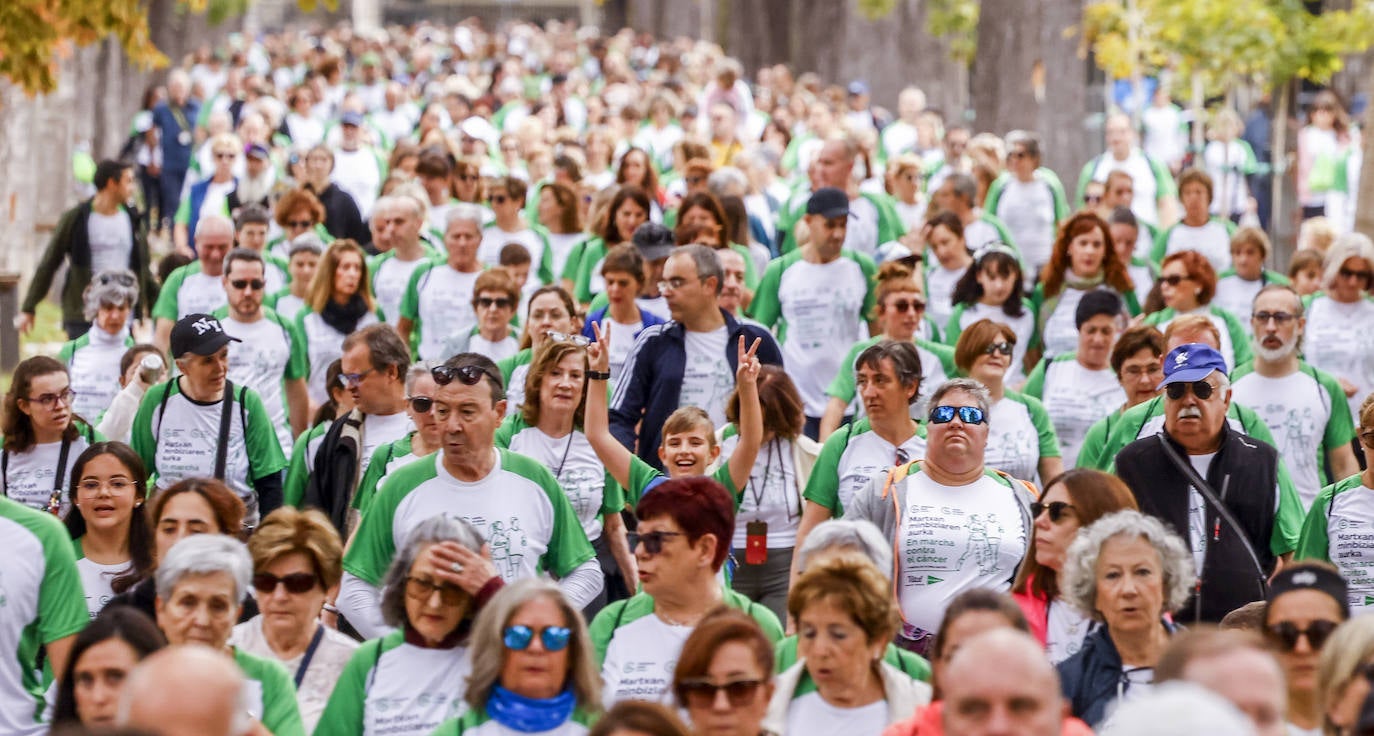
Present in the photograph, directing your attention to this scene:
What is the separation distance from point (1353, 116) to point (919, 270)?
17960 mm

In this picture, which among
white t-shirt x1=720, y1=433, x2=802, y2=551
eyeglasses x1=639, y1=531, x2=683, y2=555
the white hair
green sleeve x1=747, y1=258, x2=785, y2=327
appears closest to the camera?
the white hair

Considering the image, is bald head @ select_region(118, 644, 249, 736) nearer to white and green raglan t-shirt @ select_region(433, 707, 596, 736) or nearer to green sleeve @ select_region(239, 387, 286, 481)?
white and green raglan t-shirt @ select_region(433, 707, 596, 736)

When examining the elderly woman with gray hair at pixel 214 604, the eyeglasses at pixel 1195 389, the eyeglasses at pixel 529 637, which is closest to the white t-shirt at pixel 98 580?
the elderly woman with gray hair at pixel 214 604

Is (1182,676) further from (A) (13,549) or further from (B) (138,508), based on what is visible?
(B) (138,508)

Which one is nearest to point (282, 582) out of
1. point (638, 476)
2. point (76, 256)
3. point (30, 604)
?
point (30, 604)

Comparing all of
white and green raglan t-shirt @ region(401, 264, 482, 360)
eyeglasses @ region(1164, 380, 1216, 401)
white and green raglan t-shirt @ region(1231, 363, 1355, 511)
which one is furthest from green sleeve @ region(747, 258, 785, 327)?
eyeglasses @ region(1164, 380, 1216, 401)

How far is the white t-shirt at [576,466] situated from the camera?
980 centimetres

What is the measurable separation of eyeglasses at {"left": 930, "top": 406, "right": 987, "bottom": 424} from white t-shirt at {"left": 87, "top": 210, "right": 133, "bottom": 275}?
29.6ft

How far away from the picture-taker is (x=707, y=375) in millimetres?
11172

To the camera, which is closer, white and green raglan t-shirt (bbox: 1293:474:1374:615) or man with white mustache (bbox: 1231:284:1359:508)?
white and green raglan t-shirt (bbox: 1293:474:1374:615)

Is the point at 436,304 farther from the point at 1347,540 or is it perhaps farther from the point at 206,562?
the point at 206,562

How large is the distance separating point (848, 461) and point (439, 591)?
280 centimetres

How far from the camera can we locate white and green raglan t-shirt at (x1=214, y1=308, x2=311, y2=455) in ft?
40.0

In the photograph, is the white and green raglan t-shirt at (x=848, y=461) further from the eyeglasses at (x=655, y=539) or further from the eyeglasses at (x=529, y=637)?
the eyeglasses at (x=529, y=637)
